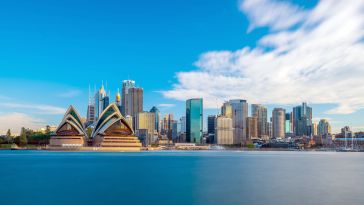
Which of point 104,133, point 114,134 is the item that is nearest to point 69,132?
point 104,133

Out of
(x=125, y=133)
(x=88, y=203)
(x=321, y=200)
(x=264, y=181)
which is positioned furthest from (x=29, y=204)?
(x=125, y=133)

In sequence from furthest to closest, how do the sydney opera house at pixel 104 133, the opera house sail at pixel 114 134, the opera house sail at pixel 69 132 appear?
the opera house sail at pixel 69 132, the sydney opera house at pixel 104 133, the opera house sail at pixel 114 134

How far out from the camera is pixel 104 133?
18988cm

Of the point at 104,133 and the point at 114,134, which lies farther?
the point at 114,134

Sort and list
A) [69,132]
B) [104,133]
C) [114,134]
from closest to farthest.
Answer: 1. [104,133]
2. [114,134]
3. [69,132]

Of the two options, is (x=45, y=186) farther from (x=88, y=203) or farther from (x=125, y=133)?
(x=125, y=133)

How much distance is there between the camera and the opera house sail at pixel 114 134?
190375 mm

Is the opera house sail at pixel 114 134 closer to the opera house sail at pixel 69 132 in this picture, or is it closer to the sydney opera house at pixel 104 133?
the sydney opera house at pixel 104 133

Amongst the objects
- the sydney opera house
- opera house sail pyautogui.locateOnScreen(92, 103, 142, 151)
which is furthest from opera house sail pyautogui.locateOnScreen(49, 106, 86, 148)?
opera house sail pyautogui.locateOnScreen(92, 103, 142, 151)

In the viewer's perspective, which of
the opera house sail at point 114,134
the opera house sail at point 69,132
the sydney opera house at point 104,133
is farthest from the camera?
the opera house sail at point 69,132

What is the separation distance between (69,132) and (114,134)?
72.4 ft

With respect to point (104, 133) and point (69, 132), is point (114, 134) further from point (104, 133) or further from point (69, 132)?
point (69, 132)

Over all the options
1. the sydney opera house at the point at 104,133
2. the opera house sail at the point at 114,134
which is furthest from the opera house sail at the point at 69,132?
the opera house sail at the point at 114,134

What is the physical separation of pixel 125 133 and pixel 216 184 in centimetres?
14975
